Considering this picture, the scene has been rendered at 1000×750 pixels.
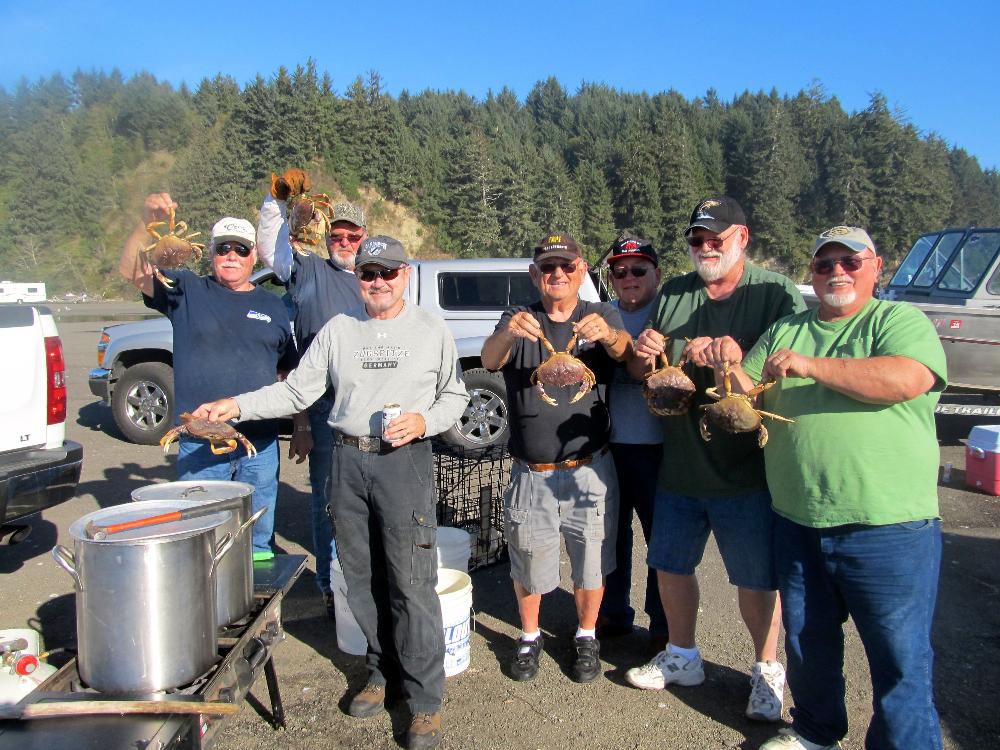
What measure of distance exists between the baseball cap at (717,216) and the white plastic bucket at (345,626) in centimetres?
262

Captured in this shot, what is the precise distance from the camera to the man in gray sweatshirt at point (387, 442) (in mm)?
3314

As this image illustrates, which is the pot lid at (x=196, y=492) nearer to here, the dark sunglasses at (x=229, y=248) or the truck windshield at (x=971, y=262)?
the dark sunglasses at (x=229, y=248)

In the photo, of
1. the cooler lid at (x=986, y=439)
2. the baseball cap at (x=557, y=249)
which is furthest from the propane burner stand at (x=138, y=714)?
the cooler lid at (x=986, y=439)

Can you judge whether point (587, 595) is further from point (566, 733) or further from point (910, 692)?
point (910, 692)

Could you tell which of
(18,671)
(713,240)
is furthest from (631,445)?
(18,671)

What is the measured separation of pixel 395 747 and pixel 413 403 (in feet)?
5.22

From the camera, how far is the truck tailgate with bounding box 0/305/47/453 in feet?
15.0

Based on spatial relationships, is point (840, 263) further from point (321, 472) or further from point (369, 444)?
point (321, 472)

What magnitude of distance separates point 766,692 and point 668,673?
0.51 m

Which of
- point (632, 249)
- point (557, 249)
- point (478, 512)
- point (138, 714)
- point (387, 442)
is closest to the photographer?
point (138, 714)

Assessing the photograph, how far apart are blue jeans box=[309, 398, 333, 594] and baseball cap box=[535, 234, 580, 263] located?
164 centimetres

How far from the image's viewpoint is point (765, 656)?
11.4 feet

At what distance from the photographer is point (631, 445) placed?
3.96 meters

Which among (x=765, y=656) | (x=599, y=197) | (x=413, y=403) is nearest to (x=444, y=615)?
(x=413, y=403)
